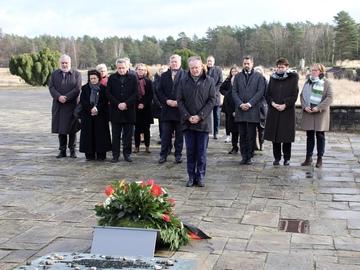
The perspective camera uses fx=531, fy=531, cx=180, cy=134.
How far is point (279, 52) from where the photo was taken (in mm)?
67312

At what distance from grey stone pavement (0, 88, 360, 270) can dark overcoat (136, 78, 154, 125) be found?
62cm

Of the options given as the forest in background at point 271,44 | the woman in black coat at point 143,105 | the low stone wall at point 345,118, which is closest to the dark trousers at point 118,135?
the woman in black coat at point 143,105

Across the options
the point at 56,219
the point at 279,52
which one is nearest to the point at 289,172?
the point at 56,219

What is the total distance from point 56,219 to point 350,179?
13.8ft

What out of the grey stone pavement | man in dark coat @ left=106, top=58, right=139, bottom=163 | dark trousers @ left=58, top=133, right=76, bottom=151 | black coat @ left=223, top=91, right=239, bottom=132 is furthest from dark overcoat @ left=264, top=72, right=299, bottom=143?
dark trousers @ left=58, top=133, right=76, bottom=151

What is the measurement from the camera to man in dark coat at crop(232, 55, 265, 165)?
852cm

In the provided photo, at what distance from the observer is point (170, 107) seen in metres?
8.84

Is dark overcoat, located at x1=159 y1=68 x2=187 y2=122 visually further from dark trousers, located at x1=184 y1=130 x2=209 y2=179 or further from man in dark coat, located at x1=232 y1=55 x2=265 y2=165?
dark trousers, located at x1=184 y1=130 x2=209 y2=179

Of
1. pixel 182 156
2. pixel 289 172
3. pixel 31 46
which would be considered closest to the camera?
pixel 289 172

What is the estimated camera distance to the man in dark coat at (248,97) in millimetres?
8523

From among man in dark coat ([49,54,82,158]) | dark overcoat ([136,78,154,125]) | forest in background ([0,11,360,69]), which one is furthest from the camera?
forest in background ([0,11,360,69])

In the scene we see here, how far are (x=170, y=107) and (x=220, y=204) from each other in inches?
118

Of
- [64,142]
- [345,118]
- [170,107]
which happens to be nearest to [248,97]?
[170,107]

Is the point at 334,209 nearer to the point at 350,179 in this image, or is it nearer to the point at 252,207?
the point at 252,207
